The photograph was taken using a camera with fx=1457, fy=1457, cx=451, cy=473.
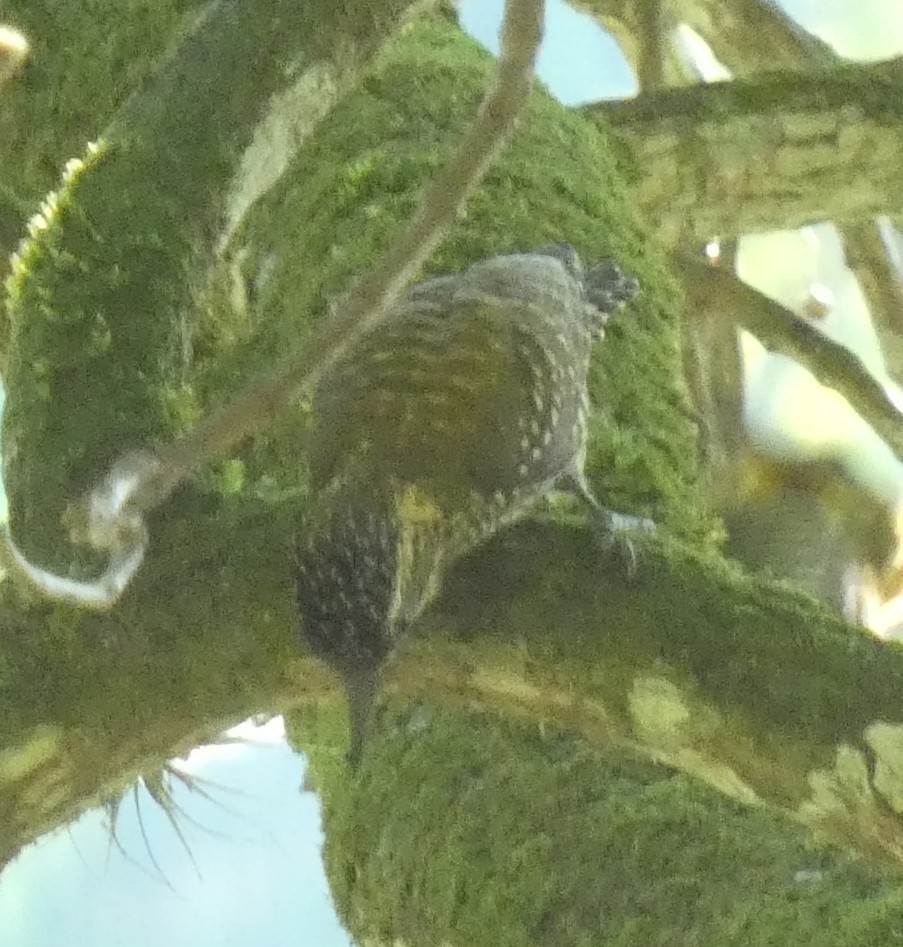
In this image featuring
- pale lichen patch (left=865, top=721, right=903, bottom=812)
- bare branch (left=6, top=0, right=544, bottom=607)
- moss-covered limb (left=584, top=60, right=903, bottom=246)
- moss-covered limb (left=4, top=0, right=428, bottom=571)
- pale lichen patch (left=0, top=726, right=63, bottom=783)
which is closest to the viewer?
bare branch (left=6, top=0, right=544, bottom=607)

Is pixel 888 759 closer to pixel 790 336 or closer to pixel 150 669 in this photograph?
pixel 150 669

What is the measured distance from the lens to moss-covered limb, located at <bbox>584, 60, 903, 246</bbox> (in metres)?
2.44

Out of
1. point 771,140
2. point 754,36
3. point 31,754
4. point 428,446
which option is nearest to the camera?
point 31,754

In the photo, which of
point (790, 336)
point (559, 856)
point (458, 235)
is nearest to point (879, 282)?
point (790, 336)

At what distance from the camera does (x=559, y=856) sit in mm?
1277

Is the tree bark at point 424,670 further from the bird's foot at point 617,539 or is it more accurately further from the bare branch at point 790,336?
the bare branch at point 790,336

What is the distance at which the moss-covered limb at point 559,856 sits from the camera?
1157 millimetres

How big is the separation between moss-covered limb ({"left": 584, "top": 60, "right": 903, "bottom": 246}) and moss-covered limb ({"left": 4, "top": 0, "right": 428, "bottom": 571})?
1061 millimetres

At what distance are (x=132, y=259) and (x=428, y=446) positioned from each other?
32 centimetres

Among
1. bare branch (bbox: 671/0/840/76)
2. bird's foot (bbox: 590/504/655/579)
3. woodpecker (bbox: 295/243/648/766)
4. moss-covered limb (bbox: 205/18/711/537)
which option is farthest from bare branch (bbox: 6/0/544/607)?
bare branch (bbox: 671/0/840/76)

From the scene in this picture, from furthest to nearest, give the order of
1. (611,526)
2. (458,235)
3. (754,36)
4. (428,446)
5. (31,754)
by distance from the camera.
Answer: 1. (754,36)
2. (458,235)
3. (428,446)
4. (611,526)
5. (31,754)

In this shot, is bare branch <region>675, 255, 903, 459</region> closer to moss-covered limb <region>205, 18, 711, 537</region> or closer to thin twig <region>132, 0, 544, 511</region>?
moss-covered limb <region>205, 18, 711, 537</region>

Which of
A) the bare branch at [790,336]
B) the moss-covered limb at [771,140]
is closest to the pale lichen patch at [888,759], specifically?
the moss-covered limb at [771,140]

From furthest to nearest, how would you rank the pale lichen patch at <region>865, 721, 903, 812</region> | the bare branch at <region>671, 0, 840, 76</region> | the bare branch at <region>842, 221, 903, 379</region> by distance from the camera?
the bare branch at <region>842, 221, 903, 379</region>
the bare branch at <region>671, 0, 840, 76</region>
the pale lichen patch at <region>865, 721, 903, 812</region>
